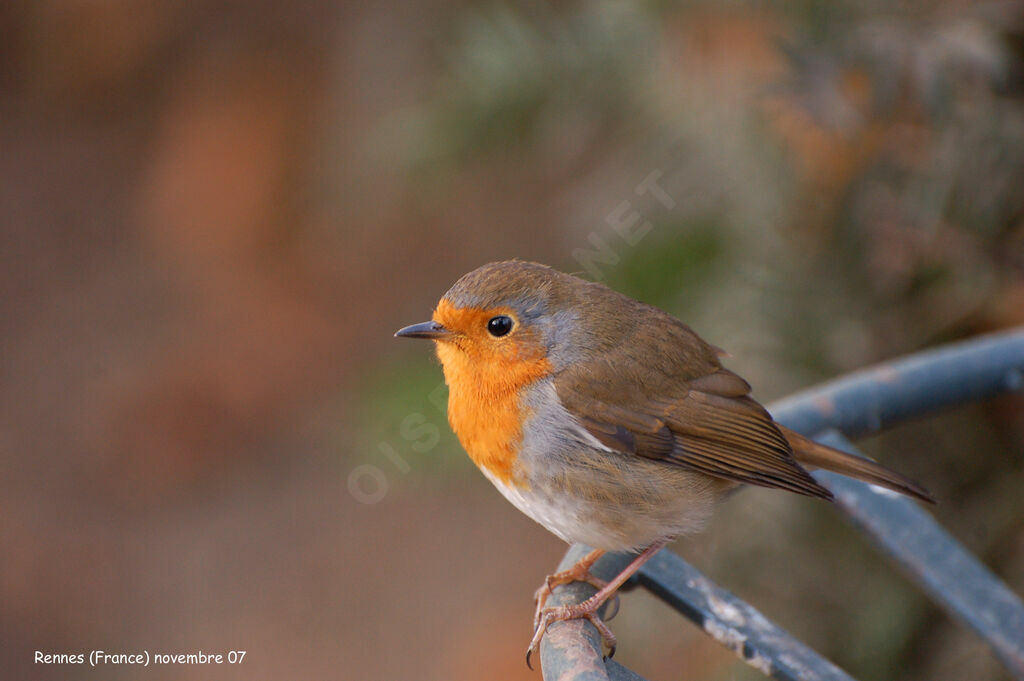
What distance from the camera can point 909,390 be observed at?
6.86 ft

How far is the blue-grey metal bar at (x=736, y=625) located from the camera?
1699 mm

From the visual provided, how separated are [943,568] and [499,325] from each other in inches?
31.8

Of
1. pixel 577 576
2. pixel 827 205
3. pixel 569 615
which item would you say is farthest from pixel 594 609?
pixel 827 205

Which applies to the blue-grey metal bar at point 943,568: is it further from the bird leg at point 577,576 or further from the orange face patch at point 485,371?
the orange face patch at point 485,371

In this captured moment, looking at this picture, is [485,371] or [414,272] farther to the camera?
[414,272]

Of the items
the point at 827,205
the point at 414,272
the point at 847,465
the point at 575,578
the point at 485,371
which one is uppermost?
the point at 414,272

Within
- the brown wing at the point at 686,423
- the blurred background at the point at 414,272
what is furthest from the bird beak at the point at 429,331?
the blurred background at the point at 414,272

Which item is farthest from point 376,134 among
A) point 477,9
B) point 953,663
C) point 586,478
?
point 953,663

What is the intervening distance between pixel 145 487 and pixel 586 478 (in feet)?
11.2

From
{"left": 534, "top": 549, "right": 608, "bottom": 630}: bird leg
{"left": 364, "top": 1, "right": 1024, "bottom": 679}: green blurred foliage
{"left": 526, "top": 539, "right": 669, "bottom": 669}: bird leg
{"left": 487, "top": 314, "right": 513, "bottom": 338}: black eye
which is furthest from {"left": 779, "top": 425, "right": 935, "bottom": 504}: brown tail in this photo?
{"left": 364, "top": 1, "right": 1024, "bottom": 679}: green blurred foliage

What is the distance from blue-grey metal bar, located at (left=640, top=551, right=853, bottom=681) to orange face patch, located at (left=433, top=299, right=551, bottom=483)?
34 centimetres

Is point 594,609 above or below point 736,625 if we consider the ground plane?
above

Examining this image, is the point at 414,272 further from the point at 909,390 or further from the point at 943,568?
the point at 943,568

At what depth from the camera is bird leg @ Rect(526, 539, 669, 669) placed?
70.2 inches
